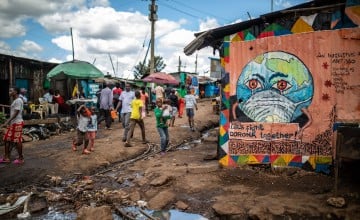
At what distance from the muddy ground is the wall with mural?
0.43 m

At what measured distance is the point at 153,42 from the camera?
25203 millimetres

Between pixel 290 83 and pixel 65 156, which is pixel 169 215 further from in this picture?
pixel 65 156

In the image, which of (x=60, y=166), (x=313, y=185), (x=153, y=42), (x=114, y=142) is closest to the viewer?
(x=313, y=185)

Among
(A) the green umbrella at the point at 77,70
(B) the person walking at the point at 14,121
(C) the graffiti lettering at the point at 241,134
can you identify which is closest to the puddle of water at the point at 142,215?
(C) the graffiti lettering at the point at 241,134

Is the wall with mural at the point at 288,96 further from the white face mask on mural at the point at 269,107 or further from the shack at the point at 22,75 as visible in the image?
the shack at the point at 22,75

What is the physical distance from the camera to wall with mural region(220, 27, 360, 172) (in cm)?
672

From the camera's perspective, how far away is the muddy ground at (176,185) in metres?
5.55

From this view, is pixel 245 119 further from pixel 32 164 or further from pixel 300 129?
pixel 32 164

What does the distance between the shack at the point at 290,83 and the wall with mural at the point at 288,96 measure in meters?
0.02

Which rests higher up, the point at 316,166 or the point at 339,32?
the point at 339,32

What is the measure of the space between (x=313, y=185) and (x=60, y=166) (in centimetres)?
592

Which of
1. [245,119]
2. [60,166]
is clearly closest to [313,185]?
[245,119]

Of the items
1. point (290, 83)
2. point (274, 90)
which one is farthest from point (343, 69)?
point (274, 90)

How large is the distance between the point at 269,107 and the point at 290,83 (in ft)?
2.15
